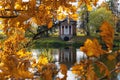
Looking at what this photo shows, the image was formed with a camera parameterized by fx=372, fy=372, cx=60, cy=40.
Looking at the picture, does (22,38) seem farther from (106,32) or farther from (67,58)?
(67,58)

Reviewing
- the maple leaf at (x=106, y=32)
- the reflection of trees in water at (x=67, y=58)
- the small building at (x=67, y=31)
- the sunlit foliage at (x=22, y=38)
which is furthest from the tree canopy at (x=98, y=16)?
the maple leaf at (x=106, y=32)

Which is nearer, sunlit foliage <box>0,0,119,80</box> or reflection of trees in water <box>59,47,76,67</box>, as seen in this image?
sunlit foliage <box>0,0,119,80</box>

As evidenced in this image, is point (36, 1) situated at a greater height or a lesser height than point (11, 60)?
greater

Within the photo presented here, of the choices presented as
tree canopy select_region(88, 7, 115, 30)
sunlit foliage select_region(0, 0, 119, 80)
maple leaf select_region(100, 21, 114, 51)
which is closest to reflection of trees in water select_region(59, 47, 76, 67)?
tree canopy select_region(88, 7, 115, 30)

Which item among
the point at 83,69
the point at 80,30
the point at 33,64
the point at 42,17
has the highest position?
the point at 42,17

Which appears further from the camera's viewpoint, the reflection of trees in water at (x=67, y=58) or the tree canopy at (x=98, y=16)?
the tree canopy at (x=98, y=16)

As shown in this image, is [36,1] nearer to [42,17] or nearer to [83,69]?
[42,17]

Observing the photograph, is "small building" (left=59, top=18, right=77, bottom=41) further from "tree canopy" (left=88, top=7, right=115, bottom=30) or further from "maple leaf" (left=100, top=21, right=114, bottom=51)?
"maple leaf" (left=100, top=21, right=114, bottom=51)

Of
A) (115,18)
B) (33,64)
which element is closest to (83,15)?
(115,18)

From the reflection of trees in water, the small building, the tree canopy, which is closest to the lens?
the reflection of trees in water

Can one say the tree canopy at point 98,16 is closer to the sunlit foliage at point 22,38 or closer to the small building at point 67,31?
the small building at point 67,31

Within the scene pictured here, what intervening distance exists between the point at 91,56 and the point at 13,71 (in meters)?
0.27

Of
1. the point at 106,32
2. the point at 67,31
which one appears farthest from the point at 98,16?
the point at 106,32

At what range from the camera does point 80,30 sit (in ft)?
190
